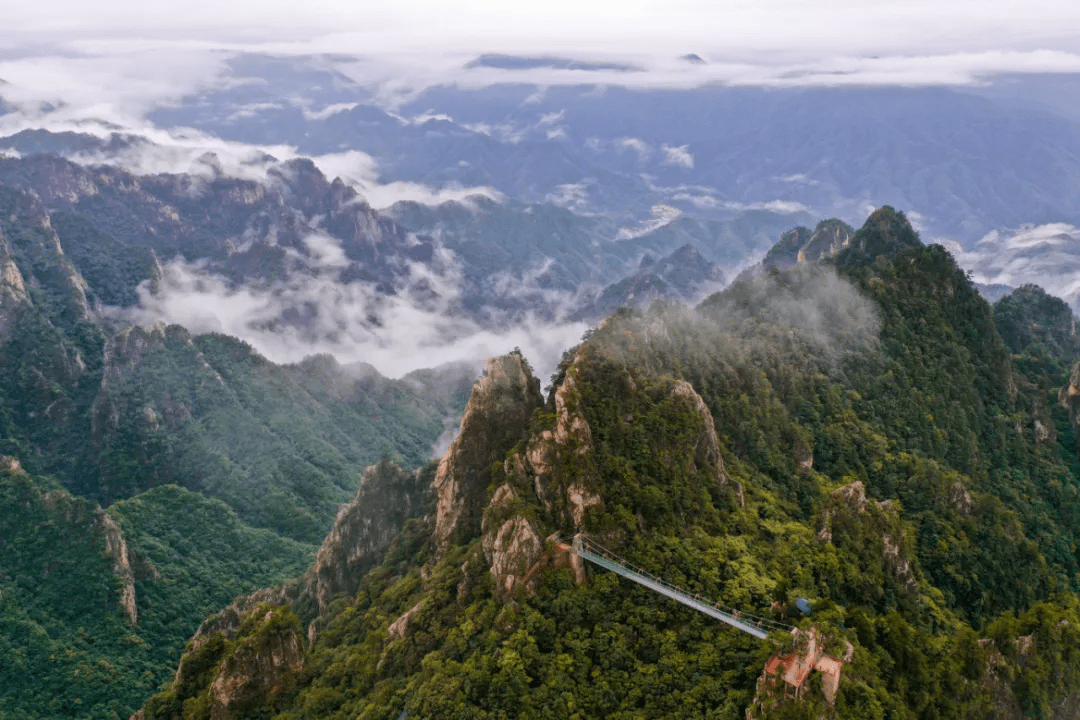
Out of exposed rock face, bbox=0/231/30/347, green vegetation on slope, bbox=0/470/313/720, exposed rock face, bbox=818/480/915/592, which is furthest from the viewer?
exposed rock face, bbox=0/231/30/347

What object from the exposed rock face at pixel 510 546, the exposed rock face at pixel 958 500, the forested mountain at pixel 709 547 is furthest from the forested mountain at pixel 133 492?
the exposed rock face at pixel 958 500

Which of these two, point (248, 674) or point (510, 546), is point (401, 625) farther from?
point (248, 674)

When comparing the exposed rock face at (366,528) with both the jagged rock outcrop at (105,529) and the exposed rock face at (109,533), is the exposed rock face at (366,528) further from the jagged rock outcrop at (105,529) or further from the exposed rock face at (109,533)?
the jagged rock outcrop at (105,529)

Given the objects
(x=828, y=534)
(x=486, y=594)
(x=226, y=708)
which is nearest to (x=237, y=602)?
(x=226, y=708)

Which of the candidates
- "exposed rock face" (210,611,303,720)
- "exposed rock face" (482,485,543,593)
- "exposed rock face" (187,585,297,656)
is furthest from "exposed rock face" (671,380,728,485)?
"exposed rock face" (187,585,297,656)

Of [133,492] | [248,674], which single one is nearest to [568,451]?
[248,674]

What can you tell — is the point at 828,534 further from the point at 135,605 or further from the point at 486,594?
the point at 135,605

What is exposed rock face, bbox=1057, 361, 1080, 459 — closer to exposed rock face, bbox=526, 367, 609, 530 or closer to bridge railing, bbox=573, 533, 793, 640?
bridge railing, bbox=573, 533, 793, 640
